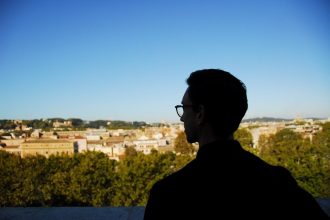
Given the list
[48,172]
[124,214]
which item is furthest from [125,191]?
[124,214]

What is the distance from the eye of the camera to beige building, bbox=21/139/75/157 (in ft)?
286

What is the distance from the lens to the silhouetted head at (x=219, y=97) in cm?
110

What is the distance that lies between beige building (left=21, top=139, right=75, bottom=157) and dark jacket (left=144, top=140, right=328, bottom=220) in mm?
88463

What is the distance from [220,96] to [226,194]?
32cm

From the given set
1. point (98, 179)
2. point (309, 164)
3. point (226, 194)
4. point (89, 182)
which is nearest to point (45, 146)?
point (89, 182)

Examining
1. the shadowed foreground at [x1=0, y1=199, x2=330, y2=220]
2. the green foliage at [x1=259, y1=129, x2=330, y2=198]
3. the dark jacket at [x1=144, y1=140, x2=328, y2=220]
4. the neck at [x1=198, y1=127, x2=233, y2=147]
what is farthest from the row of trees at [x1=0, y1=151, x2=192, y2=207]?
the dark jacket at [x1=144, y1=140, x2=328, y2=220]

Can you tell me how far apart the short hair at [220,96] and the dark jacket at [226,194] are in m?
0.14

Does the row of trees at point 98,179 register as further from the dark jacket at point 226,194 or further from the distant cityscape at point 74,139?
the dark jacket at point 226,194

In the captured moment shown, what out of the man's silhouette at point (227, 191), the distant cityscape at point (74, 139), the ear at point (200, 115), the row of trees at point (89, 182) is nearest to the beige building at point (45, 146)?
the distant cityscape at point (74, 139)

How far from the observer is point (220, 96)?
1.10 m

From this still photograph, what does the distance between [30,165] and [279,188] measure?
102 feet

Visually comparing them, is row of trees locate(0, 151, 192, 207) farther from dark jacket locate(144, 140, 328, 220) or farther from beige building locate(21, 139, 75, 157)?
beige building locate(21, 139, 75, 157)

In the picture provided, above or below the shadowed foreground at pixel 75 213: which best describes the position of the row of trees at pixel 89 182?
below

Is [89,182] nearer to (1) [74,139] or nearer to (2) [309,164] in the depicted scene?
(2) [309,164]
